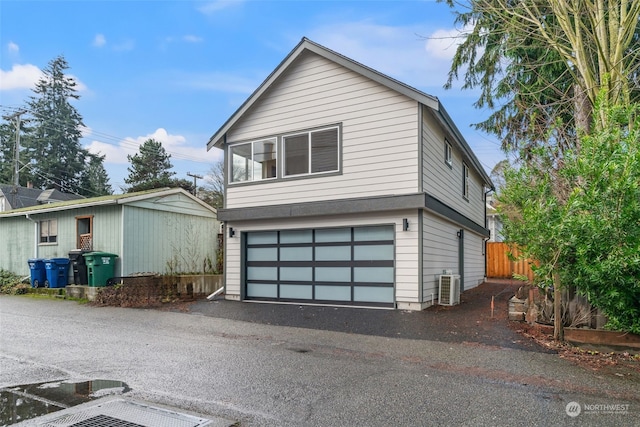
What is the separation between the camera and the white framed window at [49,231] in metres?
16.7

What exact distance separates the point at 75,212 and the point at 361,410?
15477 millimetres

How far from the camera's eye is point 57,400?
427cm

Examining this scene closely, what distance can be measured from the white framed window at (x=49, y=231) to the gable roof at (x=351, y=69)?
8.12 metres

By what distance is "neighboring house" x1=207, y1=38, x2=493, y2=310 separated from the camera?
1015 centimetres

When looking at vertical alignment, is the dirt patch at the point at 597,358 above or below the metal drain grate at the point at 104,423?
below

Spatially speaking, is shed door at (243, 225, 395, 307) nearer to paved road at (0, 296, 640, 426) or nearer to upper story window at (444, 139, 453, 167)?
paved road at (0, 296, 640, 426)

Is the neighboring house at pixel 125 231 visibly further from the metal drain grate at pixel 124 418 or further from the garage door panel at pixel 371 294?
Result: the metal drain grate at pixel 124 418

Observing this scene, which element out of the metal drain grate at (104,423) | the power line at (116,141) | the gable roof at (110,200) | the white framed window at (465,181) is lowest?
the metal drain grate at (104,423)

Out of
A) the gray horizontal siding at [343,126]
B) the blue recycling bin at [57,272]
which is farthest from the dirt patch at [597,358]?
the blue recycling bin at [57,272]

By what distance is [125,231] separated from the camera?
47.8ft

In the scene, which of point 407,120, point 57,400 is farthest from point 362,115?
point 57,400

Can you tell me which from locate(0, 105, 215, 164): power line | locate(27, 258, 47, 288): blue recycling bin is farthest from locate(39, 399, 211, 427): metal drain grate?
locate(0, 105, 215, 164): power line

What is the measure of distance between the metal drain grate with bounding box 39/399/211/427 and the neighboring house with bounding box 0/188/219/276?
11.3 m

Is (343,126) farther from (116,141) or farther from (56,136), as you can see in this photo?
(56,136)
